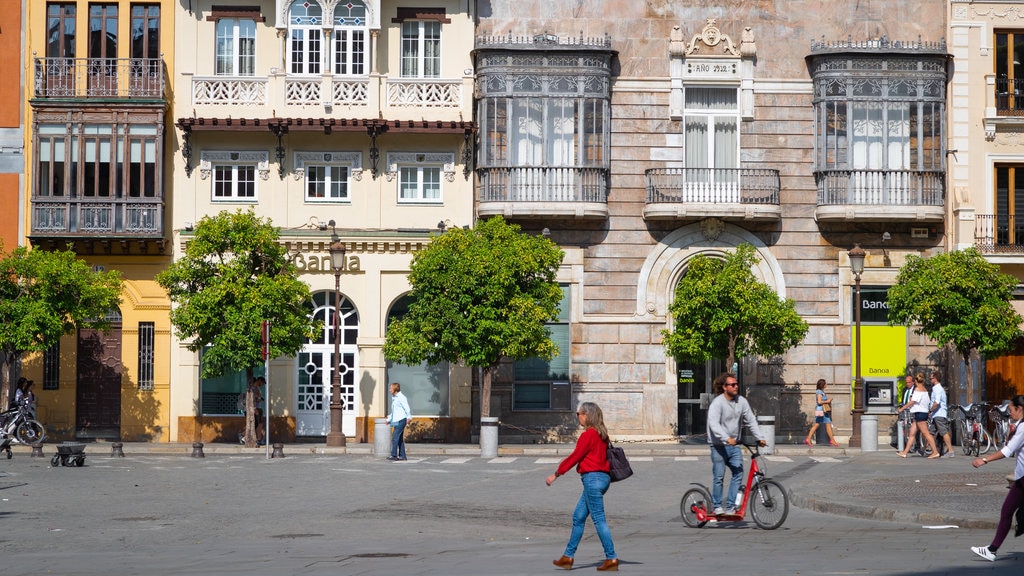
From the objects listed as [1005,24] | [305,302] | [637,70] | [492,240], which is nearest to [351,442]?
[305,302]

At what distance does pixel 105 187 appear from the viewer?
36.1m

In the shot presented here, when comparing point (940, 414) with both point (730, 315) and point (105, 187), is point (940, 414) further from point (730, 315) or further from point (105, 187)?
point (105, 187)

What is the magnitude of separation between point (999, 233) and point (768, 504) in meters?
22.8

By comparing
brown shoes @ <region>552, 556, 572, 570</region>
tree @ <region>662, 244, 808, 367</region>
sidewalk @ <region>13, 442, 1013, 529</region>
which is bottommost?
sidewalk @ <region>13, 442, 1013, 529</region>

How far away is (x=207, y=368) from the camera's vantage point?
109ft

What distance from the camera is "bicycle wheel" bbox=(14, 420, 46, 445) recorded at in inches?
1254

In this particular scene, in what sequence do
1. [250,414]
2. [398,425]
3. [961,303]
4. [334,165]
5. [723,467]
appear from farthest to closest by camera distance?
[334,165] < [250,414] < [961,303] < [398,425] < [723,467]

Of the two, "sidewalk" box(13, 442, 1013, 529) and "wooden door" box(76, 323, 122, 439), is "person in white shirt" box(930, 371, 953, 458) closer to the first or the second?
"sidewalk" box(13, 442, 1013, 529)

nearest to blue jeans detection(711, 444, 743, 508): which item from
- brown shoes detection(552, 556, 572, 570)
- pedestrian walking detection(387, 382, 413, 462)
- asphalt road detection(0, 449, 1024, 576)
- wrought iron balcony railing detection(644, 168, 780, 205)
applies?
asphalt road detection(0, 449, 1024, 576)

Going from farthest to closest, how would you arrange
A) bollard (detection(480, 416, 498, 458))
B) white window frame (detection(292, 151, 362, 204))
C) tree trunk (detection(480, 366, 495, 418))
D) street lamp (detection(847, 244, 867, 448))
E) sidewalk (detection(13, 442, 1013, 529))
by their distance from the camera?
white window frame (detection(292, 151, 362, 204)) → street lamp (detection(847, 244, 867, 448)) → tree trunk (detection(480, 366, 495, 418)) → bollard (detection(480, 416, 498, 458)) → sidewalk (detection(13, 442, 1013, 529))

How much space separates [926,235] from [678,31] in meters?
8.32

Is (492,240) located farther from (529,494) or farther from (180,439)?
(529,494)

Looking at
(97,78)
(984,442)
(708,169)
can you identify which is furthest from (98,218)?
(984,442)

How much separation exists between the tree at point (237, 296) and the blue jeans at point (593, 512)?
19624mm
